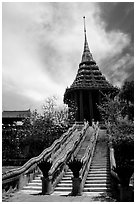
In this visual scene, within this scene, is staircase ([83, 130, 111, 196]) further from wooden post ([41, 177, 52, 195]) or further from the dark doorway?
the dark doorway

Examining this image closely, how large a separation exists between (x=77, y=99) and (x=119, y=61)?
20.1m

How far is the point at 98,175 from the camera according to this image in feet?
37.1

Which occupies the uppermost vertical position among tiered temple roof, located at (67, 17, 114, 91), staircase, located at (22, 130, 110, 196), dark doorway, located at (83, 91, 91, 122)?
tiered temple roof, located at (67, 17, 114, 91)

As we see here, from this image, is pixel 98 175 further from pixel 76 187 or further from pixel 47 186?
pixel 47 186

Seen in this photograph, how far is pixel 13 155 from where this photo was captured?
21.2 m

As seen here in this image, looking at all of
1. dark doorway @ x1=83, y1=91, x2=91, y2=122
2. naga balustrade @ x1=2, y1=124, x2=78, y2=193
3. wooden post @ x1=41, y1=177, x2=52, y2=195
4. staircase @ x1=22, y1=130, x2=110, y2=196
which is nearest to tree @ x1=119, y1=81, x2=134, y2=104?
staircase @ x1=22, y1=130, x2=110, y2=196

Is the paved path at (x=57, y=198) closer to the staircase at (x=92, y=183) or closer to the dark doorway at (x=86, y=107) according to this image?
the staircase at (x=92, y=183)

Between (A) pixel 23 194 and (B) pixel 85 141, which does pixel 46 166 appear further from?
(B) pixel 85 141

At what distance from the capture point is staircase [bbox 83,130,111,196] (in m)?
9.66

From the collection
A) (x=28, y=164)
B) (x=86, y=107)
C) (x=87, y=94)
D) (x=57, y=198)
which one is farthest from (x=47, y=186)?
(x=86, y=107)

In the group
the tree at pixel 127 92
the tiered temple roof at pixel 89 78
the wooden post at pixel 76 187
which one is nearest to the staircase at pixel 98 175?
the wooden post at pixel 76 187

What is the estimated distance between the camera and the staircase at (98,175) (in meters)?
9.66

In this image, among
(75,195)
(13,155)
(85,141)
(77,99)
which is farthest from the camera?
(77,99)

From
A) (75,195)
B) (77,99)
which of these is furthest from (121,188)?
(77,99)
